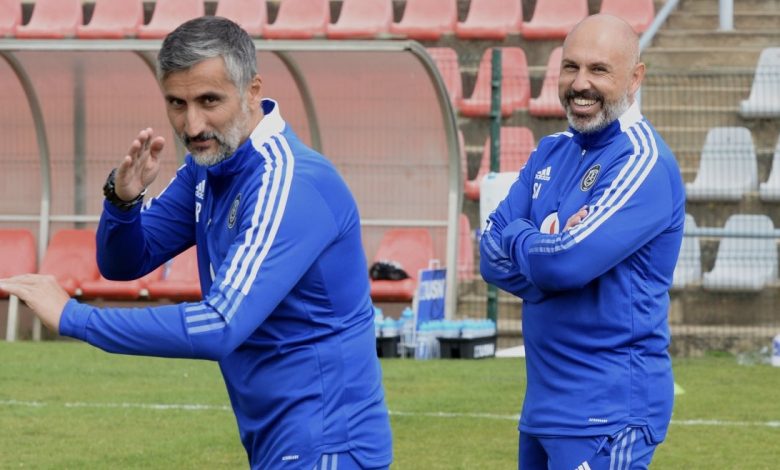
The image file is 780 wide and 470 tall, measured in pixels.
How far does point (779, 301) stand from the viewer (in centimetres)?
1393

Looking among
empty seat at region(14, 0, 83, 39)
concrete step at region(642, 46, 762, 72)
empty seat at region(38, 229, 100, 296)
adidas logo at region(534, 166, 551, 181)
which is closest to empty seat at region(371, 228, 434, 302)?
empty seat at region(38, 229, 100, 296)

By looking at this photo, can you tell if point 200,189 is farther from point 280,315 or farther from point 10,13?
point 10,13

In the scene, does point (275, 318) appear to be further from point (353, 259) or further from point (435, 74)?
point (435, 74)

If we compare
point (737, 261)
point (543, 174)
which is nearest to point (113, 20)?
point (737, 261)

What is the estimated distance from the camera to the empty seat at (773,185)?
48.3 feet

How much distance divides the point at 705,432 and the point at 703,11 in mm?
10011

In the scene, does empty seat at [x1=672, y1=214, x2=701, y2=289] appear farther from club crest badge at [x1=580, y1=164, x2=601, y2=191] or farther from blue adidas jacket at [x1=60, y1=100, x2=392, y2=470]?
blue adidas jacket at [x1=60, y1=100, x2=392, y2=470]

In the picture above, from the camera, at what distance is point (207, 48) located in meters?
3.54

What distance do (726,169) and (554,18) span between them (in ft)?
12.7

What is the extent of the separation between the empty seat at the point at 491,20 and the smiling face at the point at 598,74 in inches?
541

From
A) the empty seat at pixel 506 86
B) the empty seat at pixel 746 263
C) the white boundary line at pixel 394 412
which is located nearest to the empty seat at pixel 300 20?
the empty seat at pixel 506 86

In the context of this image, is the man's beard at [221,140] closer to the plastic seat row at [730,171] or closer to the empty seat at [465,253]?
the empty seat at [465,253]

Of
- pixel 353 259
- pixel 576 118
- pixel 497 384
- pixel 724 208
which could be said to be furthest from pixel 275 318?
pixel 724 208

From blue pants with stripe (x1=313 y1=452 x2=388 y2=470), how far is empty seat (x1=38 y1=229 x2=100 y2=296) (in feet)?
38.9
